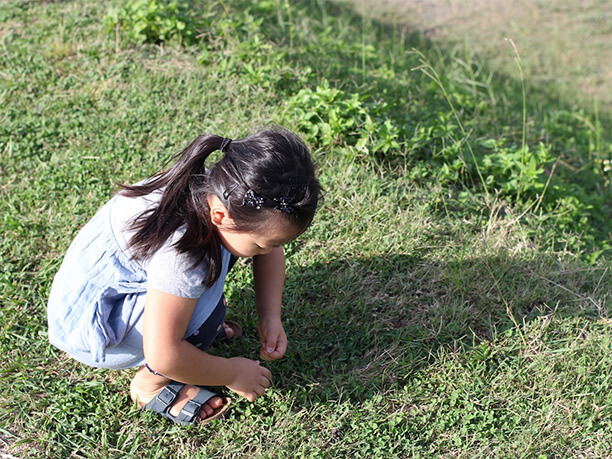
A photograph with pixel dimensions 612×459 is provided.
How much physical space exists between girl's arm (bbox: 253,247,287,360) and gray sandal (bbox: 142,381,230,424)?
0.89 ft

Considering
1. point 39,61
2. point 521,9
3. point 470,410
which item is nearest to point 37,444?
point 470,410

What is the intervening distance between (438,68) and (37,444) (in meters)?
4.03

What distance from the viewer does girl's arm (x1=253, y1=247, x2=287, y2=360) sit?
2244 mm

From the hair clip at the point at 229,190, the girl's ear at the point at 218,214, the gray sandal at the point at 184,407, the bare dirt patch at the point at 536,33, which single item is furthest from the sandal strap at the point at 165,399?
the bare dirt patch at the point at 536,33

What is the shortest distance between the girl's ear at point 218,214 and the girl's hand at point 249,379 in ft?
1.81

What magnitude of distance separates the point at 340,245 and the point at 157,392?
109cm

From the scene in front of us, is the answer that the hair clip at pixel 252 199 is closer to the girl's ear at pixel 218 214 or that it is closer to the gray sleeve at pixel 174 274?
the girl's ear at pixel 218 214

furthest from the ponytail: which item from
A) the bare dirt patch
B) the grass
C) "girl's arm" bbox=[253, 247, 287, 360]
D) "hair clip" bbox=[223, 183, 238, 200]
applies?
the bare dirt patch

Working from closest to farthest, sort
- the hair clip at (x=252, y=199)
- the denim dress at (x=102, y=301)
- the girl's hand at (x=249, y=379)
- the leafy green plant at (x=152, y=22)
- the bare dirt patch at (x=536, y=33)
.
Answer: the hair clip at (x=252, y=199), the denim dress at (x=102, y=301), the girl's hand at (x=249, y=379), the leafy green plant at (x=152, y=22), the bare dirt patch at (x=536, y=33)

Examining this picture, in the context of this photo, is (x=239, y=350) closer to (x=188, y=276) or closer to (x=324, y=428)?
(x=324, y=428)

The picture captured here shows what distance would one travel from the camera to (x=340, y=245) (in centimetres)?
283

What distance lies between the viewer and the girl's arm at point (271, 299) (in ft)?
7.36

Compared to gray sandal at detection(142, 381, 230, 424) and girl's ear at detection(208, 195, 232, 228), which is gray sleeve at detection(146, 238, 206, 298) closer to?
girl's ear at detection(208, 195, 232, 228)

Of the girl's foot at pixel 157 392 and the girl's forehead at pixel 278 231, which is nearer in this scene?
the girl's forehead at pixel 278 231
